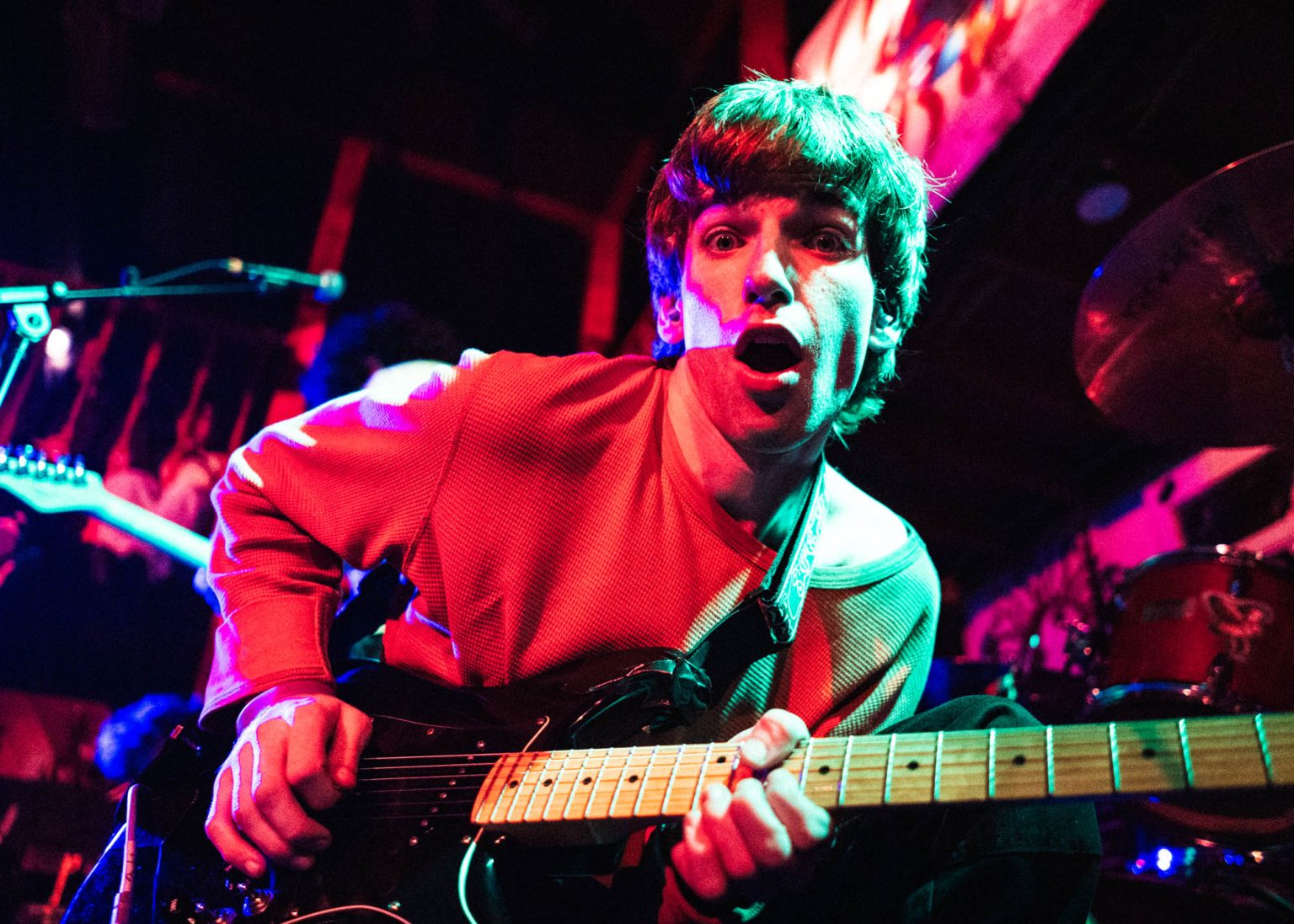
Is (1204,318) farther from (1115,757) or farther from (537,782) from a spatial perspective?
(537,782)

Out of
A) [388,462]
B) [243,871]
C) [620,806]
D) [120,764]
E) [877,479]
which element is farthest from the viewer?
[877,479]

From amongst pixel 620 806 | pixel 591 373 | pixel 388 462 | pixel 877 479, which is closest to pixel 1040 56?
pixel 591 373

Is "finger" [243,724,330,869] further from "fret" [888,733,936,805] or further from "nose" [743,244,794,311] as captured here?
"nose" [743,244,794,311]

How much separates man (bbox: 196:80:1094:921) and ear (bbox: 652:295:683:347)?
22 centimetres

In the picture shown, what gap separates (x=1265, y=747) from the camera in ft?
2.68

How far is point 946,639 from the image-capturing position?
16.0ft

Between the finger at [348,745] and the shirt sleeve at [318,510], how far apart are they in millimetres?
131

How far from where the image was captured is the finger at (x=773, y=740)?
1.04 metres

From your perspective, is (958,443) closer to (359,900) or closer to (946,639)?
(946,639)

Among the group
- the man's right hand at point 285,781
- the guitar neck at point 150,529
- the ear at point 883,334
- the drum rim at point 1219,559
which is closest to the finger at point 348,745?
the man's right hand at point 285,781

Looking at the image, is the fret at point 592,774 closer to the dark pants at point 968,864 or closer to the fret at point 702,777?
the fret at point 702,777

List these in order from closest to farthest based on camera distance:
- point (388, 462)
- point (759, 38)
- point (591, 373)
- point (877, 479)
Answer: point (388, 462) < point (591, 373) < point (759, 38) < point (877, 479)

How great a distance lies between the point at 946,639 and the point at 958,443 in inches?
44.3

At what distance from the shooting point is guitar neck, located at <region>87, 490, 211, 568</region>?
153 inches
